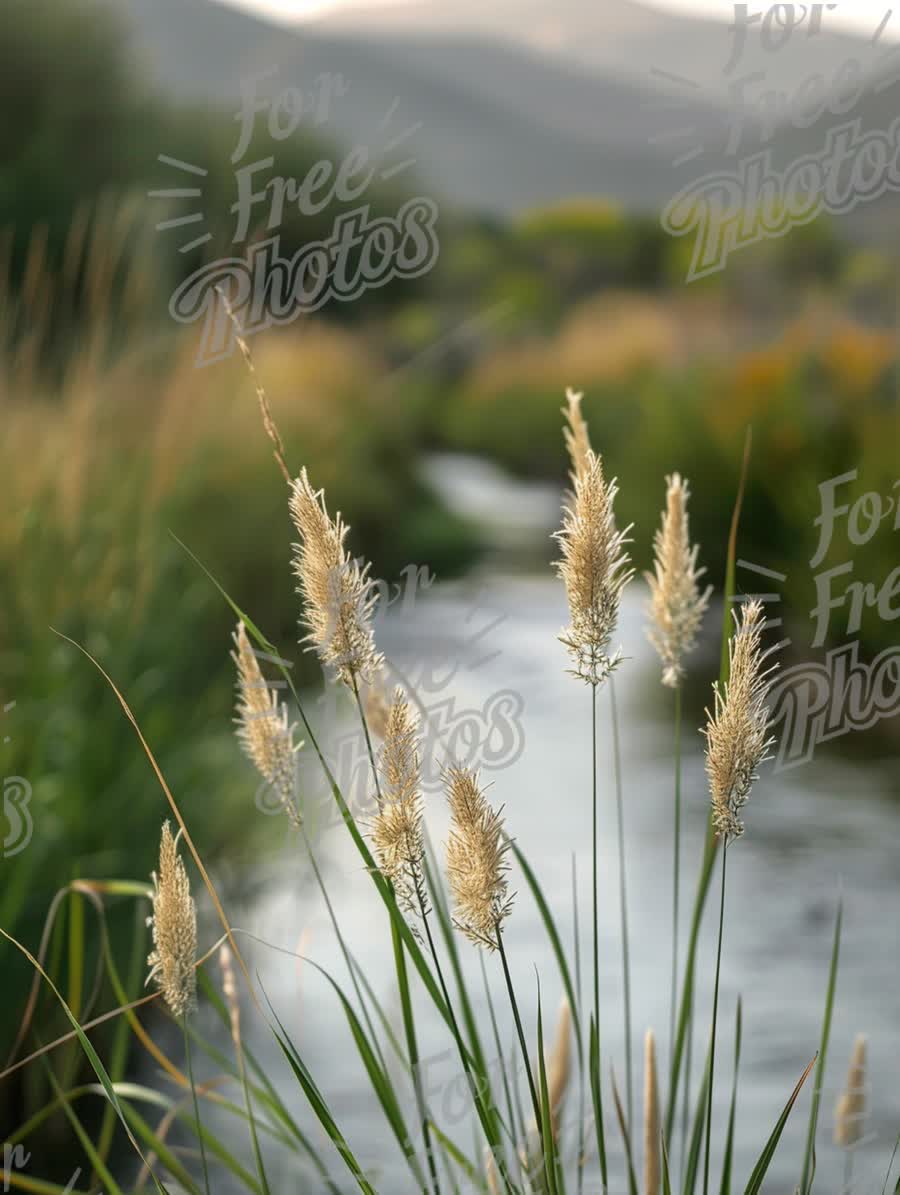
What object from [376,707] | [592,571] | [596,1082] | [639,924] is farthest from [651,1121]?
[639,924]

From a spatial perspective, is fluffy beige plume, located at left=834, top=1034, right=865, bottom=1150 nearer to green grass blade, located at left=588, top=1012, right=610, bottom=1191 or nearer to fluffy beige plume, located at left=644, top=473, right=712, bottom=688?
green grass blade, located at left=588, top=1012, right=610, bottom=1191

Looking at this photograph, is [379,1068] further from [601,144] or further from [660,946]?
[601,144]

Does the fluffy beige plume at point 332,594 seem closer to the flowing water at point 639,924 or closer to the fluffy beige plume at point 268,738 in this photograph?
the fluffy beige plume at point 268,738

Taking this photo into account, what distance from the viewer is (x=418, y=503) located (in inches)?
381

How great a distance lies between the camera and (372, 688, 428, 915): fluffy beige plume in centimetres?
83

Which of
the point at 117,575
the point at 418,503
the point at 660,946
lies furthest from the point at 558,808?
the point at 418,503

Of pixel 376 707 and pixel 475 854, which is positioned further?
pixel 376 707

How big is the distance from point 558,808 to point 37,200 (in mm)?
8614

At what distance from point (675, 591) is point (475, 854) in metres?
0.30

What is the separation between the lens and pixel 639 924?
3613 millimetres

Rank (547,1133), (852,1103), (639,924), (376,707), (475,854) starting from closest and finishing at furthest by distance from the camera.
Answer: (475,854) → (547,1133) → (376,707) → (852,1103) → (639,924)

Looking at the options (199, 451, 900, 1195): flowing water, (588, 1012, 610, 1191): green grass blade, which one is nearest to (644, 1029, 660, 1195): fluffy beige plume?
(588, 1012, 610, 1191): green grass blade

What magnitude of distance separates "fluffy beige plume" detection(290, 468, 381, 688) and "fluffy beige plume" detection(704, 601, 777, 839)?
210mm

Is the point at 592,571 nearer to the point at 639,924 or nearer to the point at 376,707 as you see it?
the point at 376,707
